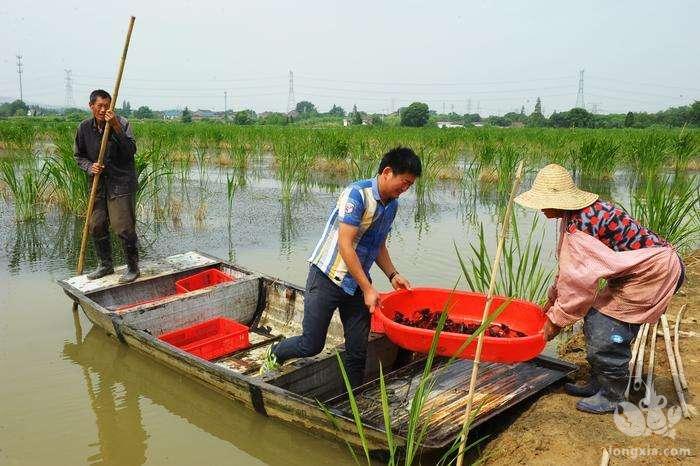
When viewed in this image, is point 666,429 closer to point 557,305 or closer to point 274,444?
point 557,305

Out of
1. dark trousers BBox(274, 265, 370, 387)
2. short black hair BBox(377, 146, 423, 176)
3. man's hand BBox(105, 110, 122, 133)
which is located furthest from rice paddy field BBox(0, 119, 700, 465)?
man's hand BBox(105, 110, 122, 133)

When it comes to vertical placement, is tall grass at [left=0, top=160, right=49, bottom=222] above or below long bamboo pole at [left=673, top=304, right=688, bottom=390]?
above

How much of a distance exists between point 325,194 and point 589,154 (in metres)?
5.18

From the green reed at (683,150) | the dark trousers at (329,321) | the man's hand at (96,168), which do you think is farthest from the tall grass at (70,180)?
the green reed at (683,150)

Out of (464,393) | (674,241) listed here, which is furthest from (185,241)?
(674,241)

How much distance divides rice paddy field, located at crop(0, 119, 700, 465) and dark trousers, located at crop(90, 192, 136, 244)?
0.74 metres

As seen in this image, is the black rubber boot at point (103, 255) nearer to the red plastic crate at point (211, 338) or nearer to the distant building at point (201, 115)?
the red plastic crate at point (211, 338)

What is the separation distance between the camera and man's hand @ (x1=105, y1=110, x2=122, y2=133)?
13.3ft

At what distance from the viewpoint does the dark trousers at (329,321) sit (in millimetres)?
2787

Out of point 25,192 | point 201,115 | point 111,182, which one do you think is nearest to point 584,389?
point 111,182

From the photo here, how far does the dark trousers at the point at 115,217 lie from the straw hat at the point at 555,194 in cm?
309

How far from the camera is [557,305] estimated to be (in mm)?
2512

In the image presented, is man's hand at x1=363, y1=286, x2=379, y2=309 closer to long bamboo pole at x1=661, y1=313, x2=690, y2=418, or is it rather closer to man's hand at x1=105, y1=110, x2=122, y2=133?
long bamboo pole at x1=661, y1=313, x2=690, y2=418

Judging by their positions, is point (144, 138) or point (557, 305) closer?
point (557, 305)
